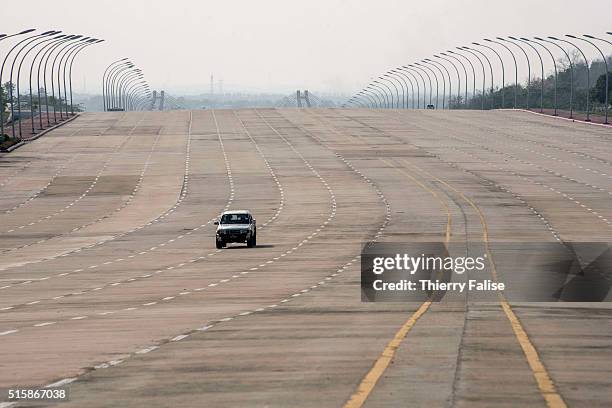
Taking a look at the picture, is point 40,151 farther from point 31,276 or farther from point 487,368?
point 487,368

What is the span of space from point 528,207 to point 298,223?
15116 mm

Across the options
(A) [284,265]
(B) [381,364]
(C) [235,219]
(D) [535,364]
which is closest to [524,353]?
(D) [535,364]

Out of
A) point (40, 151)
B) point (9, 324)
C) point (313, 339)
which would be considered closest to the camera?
point (313, 339)

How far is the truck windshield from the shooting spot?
62750mm

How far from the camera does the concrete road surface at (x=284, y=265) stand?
66.0 ft

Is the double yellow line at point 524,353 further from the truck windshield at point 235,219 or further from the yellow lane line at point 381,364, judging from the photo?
the truck windshield at point 235,219

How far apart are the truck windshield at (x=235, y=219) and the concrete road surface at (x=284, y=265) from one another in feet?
4.42

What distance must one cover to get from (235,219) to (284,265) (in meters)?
12.1

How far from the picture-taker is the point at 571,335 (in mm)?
26484

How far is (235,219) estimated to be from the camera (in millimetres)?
62844

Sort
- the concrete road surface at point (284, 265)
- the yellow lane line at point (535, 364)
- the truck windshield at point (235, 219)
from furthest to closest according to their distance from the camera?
1. the truck windshield at point (235, 219)
2. the concrete road surface at point (284, 265)
3. the yellow lane line at point (535, 364)

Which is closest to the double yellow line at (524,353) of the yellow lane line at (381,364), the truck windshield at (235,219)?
the yellow lane line at (381,364)

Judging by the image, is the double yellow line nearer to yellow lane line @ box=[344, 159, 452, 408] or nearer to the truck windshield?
yellow lane line @ box=[344, 159, 452, 408]

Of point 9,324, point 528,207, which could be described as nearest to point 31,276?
point 9,324
